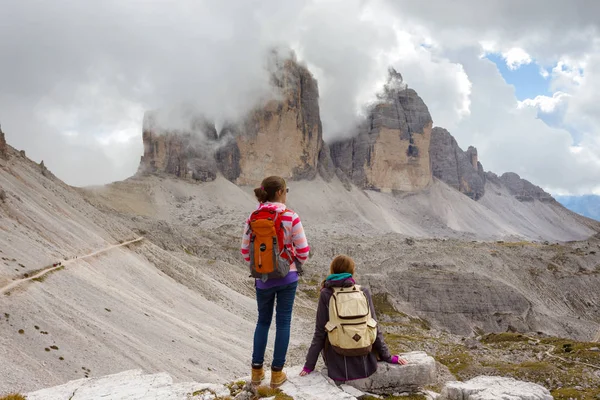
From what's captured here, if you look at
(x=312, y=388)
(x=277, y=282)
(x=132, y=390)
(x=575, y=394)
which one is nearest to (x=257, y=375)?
(x=312, y=388)

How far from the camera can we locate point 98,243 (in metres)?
42.0

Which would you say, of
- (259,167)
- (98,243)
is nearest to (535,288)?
(98,243)

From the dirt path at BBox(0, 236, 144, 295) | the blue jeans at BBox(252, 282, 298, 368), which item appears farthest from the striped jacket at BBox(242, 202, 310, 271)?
the dirt path at BBox(0, 236, 144, 295)

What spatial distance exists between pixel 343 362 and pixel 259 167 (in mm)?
192273

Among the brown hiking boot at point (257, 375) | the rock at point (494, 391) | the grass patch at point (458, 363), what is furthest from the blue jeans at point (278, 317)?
the grass patch at point (458, 363)

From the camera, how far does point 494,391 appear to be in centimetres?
948

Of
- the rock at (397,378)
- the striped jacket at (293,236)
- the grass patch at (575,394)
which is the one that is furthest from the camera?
the grass patch at (575,394)

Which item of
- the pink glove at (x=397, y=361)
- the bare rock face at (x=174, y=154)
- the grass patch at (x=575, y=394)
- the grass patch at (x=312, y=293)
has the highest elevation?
the bare rock face at (x=174, y=154)

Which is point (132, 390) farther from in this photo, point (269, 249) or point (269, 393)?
point (269, 249)

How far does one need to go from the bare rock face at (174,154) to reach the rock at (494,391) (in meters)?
182

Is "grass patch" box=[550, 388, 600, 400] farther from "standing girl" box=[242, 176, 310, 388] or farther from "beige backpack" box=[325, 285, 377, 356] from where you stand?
"standing girl" box=[242, 176, 310, 388]

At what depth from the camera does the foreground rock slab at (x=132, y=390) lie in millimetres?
8672

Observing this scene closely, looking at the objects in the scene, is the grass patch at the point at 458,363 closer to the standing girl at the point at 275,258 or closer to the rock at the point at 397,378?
the rock at the point at 397,378

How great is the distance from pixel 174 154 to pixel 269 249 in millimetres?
186430
